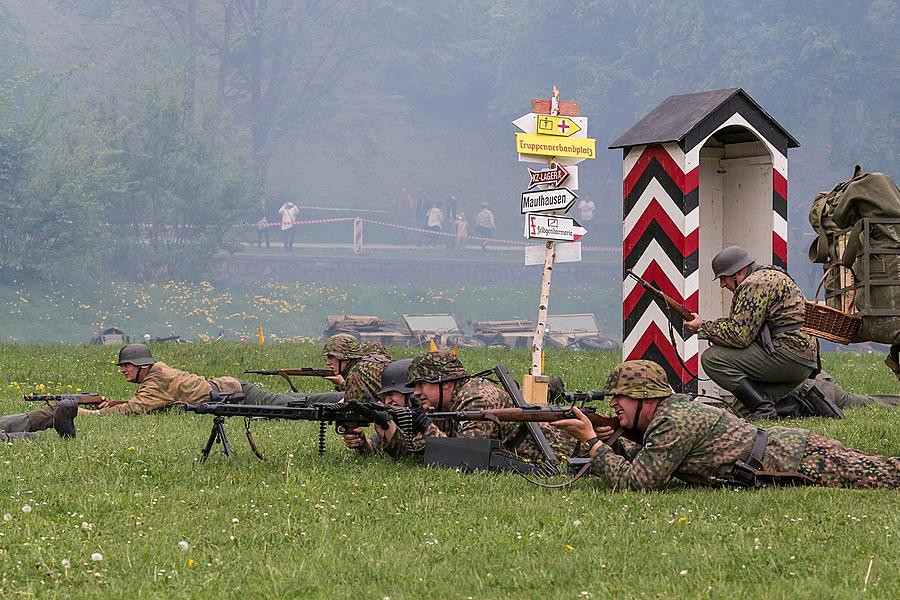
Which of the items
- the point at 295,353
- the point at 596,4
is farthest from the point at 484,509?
the point at 596,4

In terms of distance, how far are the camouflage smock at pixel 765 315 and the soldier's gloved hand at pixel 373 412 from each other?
4293 mm

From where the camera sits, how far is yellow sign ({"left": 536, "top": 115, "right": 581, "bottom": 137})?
48.0 ft

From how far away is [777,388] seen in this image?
536 inches

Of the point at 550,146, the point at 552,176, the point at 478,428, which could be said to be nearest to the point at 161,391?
the point at 552,176

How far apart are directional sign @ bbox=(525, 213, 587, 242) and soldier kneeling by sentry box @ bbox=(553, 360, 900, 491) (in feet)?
17.7

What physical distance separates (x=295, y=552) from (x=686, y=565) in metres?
2.20

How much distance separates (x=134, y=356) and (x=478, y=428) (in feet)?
21.4

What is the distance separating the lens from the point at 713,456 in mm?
9102

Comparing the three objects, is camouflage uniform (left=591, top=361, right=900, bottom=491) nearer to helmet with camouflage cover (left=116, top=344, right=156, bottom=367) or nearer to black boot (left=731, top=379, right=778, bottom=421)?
black boot (left=731, top=379, right=778, bottom=421)

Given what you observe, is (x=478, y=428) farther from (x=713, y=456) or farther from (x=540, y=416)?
(x=713, y=456)

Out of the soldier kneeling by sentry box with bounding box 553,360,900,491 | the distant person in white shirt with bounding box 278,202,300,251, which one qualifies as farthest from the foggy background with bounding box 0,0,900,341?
the soldier kneeling by sentry box with bounding box 553,360,900,491

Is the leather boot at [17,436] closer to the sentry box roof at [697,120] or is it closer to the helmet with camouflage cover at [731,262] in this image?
the helmet with camouflage cover at [731,262]

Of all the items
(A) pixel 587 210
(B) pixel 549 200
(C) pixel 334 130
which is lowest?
(B) pixel 549 200

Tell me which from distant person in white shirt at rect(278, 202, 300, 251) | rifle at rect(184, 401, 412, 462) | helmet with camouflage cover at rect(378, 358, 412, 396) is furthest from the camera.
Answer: distant person in white shirt at rect(278, 202, 300, 251)
